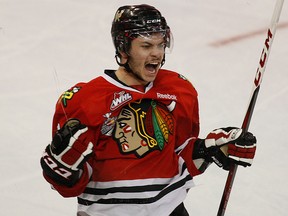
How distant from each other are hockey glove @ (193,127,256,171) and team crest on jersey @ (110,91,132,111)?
13.0 inches

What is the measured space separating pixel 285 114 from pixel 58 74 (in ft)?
4.16

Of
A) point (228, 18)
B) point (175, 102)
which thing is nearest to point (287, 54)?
point (228, 18)

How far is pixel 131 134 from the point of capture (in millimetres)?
2170

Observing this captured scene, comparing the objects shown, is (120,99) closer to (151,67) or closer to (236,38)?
→ (151,67)

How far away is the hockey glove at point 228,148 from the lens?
2270 mm

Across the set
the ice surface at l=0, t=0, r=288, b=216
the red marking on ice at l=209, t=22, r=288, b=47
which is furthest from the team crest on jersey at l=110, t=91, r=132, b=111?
the red marking on ice at l=209, t=22, r=288, b=47

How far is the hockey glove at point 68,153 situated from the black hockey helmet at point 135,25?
0.35 meters

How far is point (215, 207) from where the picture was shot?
3.08 metres

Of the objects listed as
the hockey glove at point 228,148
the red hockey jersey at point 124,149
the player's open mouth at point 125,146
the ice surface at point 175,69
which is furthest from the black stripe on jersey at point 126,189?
the ice surface at point 175,69

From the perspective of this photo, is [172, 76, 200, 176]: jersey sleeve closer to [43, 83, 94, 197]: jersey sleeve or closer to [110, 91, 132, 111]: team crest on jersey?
[110, 91, 132, 111]: team crest on jersey

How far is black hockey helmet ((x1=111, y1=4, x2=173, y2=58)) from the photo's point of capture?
2178mm

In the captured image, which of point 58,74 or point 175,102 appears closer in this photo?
point 175,102

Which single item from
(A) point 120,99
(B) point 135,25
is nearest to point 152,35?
(B) point 135,25

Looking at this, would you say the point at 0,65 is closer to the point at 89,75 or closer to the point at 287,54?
the point at 89,75
